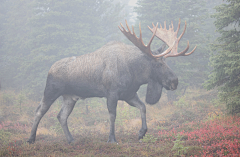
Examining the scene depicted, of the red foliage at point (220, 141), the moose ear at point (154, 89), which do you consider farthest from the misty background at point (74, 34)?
the red foliage at point (220, 141)

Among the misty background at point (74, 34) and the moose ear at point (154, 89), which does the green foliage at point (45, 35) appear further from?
the moose ear at point (154, 89)

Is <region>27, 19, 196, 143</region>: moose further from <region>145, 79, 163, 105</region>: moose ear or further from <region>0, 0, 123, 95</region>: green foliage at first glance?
<region>0, 0, 123, 95</region>: green foliage

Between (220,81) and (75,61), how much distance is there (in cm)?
495

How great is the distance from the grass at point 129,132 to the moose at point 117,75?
0.65m

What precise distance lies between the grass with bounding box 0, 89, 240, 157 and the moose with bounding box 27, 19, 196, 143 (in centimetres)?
65

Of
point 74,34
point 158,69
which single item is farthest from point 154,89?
point 74,34

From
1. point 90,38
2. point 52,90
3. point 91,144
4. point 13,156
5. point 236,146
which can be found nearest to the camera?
point 236,146

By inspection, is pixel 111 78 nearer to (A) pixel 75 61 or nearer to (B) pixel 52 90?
(A) pixel 75 61

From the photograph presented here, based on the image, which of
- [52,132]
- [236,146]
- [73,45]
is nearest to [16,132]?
[52,132]

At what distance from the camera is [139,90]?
505 inches

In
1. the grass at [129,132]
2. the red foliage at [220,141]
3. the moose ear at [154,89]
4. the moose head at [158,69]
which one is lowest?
the grass at [129,132]

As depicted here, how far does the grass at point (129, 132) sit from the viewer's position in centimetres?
392

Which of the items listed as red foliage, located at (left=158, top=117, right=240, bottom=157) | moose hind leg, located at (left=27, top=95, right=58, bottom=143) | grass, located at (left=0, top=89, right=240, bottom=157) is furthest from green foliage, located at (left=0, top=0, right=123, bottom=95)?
red foliage, located at (left=158, top=117, right=240, bottom=157)

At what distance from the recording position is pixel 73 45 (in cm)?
1566
